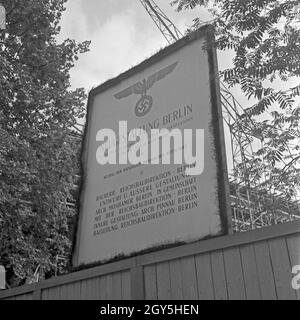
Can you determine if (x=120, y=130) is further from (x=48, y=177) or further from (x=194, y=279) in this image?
(x=48, y=177)

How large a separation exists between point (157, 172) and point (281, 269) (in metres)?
2.16

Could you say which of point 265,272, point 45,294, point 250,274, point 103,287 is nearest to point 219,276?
point 250,274

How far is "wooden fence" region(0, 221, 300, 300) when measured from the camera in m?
3.40

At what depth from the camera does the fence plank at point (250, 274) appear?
3518mm

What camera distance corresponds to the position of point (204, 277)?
3881mm

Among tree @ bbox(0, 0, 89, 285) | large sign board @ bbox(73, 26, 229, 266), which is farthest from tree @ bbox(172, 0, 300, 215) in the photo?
tree @ bbox(0, 0, 89, 285)

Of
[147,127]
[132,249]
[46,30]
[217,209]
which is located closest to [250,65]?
[147,127]

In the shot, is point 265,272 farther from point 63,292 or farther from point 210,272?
point 63,292

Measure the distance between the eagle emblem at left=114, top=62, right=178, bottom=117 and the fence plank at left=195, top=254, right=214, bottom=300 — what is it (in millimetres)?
2287

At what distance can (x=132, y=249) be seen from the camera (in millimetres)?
5238

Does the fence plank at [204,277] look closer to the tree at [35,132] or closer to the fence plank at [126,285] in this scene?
the fence plank at [126,285]

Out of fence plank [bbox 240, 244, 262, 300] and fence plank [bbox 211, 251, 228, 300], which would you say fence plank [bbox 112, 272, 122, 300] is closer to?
fence plank [bbox 211, 251, 228, 300]
